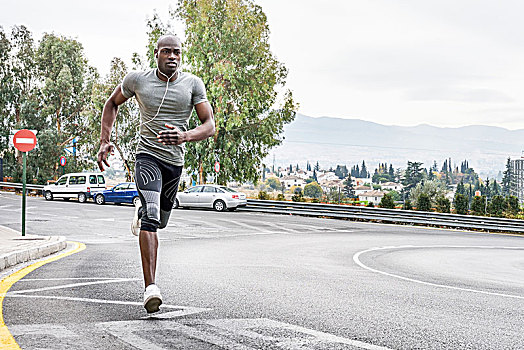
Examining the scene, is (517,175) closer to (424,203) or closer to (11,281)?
(424,203)

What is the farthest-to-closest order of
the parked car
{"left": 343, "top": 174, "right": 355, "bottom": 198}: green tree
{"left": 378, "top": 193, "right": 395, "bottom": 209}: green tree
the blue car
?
1. {"left": 343, "top": 174, "right": 355, "bottom": 198}: green tree
2. the blue car
3. {"left": 378, "top": 193, "right": 395, "bottom": 209}: green tree
4. the parked car

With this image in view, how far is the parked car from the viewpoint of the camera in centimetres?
3164

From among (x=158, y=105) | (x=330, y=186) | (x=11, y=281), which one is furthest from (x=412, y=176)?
(x=158, y=105)

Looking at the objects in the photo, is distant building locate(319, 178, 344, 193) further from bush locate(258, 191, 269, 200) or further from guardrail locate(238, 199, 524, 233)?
bush locate(258, 191, 269, 200)

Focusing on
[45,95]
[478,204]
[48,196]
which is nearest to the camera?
[478,204]

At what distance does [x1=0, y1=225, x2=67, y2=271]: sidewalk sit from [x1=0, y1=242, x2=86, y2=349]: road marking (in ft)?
0.85

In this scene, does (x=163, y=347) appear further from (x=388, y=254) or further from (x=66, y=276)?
(x=388, y=254)

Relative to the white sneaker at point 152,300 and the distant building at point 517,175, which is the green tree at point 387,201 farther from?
the distant building at point 517,175

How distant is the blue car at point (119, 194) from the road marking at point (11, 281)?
23.0 m

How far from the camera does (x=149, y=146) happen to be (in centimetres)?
513

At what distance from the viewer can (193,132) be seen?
495 cm

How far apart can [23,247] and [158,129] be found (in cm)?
612

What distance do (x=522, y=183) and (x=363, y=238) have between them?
142030mm

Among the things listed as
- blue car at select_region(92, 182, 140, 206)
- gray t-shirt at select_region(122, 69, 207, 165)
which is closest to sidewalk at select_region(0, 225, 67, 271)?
gray t-shirt at select_region(122, 69, 207, 165)
